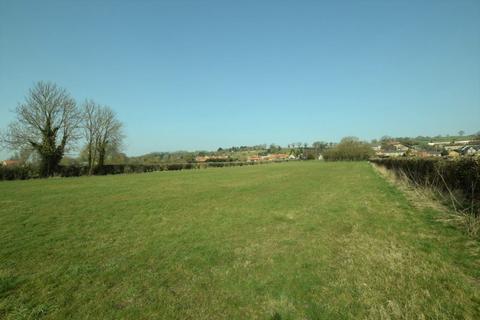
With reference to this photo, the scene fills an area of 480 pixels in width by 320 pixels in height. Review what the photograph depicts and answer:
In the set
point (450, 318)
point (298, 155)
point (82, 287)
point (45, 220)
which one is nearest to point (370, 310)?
point (450, 318)

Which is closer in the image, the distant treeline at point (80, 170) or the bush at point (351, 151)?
the distant treeline at point (80, 170)

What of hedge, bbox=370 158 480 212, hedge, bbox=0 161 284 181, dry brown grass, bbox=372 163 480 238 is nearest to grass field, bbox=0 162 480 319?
dry brown grass, bbox=372 163 480 238

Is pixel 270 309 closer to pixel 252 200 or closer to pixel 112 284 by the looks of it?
pixel 112 284

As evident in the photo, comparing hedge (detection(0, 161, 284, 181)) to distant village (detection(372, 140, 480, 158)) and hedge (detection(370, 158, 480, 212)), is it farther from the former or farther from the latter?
distant village (detection(372, 140, 480, 158))

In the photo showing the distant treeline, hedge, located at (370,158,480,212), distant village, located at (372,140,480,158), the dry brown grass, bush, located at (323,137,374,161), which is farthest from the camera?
bush, located at (323,137,374,161)

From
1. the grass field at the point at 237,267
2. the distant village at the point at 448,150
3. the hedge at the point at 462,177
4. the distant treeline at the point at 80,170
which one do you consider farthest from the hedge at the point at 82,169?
the distant village at the point at 448,150

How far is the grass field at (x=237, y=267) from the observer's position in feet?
11.8

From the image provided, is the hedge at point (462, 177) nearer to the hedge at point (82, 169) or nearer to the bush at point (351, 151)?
the hedge at point (82, 169)

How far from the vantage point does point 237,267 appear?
504cm

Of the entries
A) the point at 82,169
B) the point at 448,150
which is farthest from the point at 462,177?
the point at 82,169

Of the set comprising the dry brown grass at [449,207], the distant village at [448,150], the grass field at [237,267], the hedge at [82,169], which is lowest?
the dry brown grass at [449,207]

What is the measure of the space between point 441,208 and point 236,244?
30.7 feet

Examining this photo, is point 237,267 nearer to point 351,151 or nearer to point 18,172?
point 18,172

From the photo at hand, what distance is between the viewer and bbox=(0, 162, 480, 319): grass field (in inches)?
142
